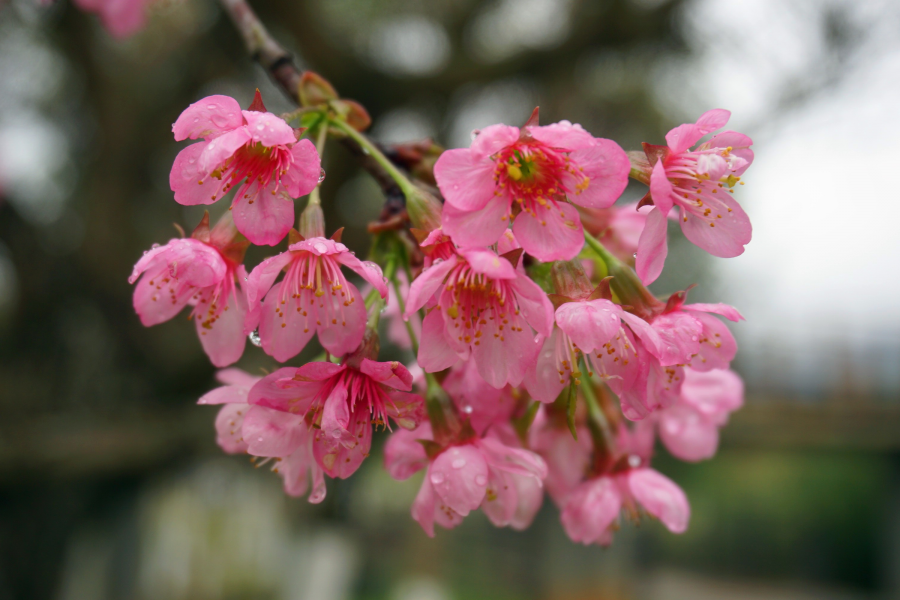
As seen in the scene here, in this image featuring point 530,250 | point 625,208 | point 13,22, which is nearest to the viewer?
point 530,250

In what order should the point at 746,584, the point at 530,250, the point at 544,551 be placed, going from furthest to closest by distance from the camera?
the point at 746,584
the point at 544,551
the point at 530,250

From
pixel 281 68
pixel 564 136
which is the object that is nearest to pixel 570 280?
pixel 564 136

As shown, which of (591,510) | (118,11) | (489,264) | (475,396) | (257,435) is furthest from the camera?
(118,11)

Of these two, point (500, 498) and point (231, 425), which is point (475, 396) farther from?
point (231, 425)

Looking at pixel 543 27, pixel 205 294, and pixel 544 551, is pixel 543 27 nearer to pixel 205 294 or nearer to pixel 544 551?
pixel 205 294

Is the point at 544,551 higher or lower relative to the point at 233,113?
lower

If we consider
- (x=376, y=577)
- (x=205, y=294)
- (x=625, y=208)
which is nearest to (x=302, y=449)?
(x=205, y=294)
